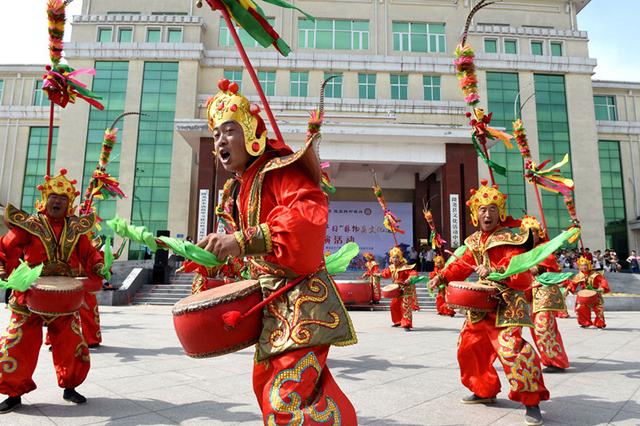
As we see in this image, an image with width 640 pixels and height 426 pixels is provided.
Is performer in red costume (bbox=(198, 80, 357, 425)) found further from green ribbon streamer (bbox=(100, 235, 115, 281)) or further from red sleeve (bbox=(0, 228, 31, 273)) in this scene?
red sleeve (bbox=(0, 228, 31, 273))

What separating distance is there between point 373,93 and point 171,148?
11.7 meters

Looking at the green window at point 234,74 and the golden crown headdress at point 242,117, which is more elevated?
the green window at point 234,74

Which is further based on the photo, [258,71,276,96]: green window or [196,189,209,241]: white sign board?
[258,71,276,96]: green window

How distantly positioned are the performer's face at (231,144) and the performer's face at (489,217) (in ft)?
8.55

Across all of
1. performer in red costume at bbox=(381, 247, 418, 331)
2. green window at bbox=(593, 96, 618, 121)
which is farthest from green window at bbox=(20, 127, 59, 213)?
green window at bbox=(593, 96, 618, 121)

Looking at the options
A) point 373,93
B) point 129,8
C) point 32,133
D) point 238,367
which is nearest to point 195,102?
point 129,8

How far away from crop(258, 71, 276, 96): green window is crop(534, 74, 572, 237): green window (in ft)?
51.4

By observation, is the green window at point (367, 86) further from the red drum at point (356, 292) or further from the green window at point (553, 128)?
the red drum at point (356, 292)

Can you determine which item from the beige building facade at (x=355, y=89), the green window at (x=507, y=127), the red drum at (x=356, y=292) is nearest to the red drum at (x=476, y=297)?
the red drum at (x=356, y=292)

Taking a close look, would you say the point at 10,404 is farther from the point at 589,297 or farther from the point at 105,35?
the point at 105,35

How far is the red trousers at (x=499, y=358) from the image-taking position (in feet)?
10.5

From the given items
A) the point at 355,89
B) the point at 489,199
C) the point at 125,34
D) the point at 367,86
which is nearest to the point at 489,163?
the point at 489,199

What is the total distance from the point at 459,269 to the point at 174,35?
25841mm

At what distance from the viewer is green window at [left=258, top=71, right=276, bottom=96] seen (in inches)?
965
